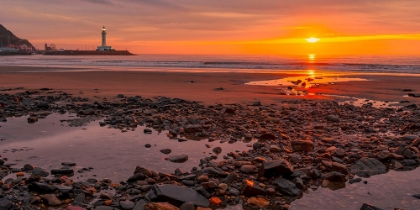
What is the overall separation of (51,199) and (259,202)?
268cm

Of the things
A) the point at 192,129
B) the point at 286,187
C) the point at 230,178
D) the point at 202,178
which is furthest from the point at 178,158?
the point at 192,129

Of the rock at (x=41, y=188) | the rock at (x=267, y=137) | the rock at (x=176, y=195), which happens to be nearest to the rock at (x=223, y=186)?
the rock at (x=176, y=195)

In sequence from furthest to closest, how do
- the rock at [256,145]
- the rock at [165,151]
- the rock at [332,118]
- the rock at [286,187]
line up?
1. the rock at [332,118]
2. the rock at [256,145]
3. the rock at [165,151]
4. the rock at [286,187]

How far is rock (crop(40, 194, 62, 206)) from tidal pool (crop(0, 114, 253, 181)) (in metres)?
0.97

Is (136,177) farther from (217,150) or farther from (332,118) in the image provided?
(332,118)

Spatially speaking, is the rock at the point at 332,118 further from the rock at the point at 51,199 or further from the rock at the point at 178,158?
the rock at the point at 51,199

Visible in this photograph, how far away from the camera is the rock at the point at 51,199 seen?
4429 mm

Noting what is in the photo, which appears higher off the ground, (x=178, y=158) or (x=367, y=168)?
(x=367, y=168)

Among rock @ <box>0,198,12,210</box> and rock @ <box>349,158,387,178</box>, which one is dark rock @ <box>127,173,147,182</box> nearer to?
rock @ <box>0,198,12,210</box>

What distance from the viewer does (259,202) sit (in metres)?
4.60

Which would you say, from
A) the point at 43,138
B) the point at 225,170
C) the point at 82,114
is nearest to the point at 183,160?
the point at 225,170

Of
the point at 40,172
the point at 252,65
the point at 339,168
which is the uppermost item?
the point at 252,65

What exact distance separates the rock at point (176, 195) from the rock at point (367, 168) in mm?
2791

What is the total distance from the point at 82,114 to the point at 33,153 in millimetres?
4576
